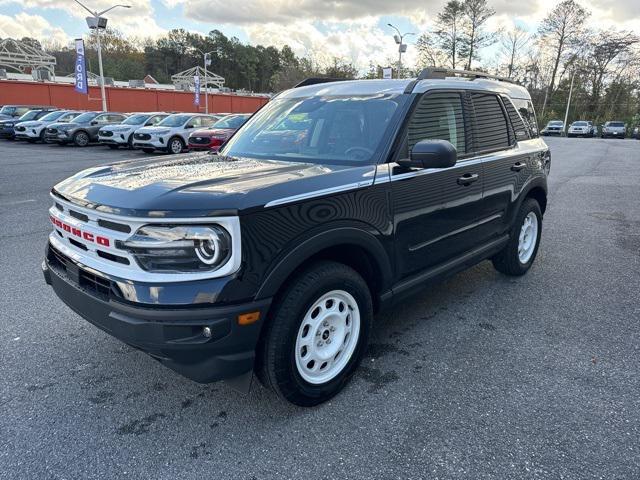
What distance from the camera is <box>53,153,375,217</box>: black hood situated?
2193 mm

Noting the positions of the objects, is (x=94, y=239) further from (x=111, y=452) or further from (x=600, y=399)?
(x=600, y=399)

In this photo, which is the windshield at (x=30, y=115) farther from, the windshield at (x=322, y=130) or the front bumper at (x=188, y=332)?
→ the front bumper at (x=188, y=332)

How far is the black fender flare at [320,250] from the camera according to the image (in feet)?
7.61

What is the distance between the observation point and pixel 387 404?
2.79m

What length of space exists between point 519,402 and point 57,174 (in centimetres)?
1215

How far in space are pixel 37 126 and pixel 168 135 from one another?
858 cm

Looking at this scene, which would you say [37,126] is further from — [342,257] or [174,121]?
[342,257]

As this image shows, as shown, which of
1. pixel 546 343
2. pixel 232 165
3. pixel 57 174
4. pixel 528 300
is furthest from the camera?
pixel 57 174

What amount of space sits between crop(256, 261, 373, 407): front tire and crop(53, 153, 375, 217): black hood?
49 centimetres

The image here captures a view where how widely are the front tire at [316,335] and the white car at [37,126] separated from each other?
2284 centimetres

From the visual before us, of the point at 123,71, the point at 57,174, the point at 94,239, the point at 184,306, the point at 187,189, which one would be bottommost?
the point at 57,174

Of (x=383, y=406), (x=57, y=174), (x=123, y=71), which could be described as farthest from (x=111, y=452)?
(x=123, y=71)

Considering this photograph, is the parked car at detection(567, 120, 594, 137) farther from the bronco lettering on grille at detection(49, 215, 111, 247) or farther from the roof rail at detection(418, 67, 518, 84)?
the bronco lettering on grille at detection(49, 215, 111, 247)

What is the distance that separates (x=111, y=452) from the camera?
7.80 feet
